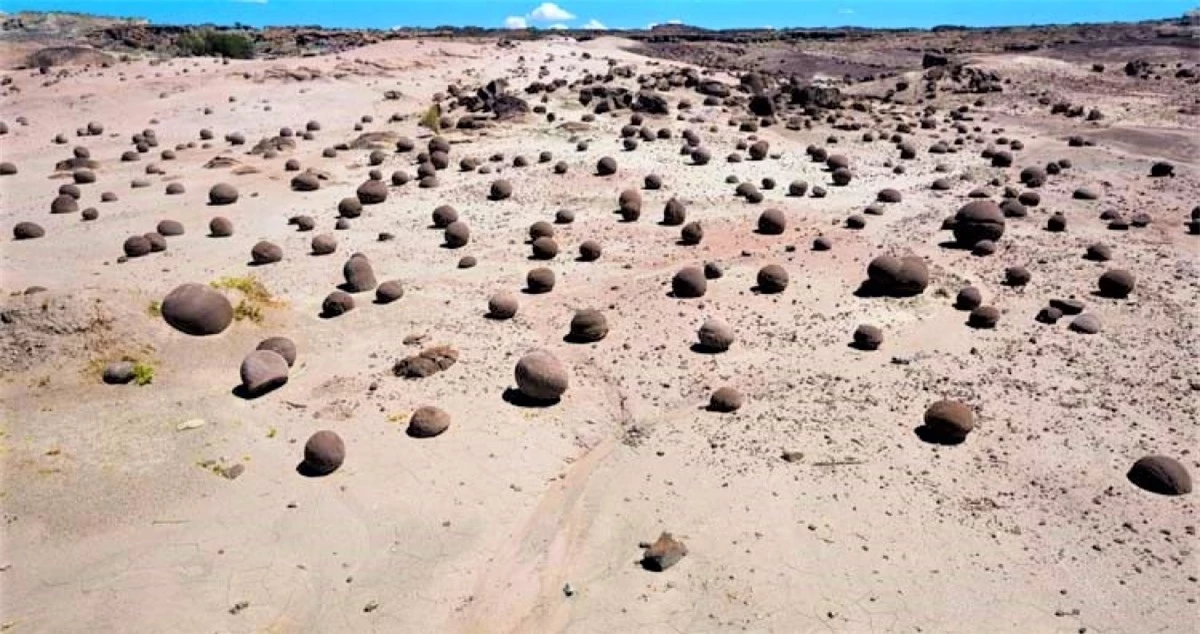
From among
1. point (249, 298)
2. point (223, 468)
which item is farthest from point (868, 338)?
point (249, 298)

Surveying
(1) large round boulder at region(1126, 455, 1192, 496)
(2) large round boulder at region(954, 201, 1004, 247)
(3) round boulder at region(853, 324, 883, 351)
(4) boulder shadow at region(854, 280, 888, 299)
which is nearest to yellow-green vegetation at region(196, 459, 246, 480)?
(3) round boulder at region(853, 324, 883, 351)

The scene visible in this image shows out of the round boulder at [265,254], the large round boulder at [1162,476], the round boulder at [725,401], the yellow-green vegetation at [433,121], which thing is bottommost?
the large round boulder at [1162,476]

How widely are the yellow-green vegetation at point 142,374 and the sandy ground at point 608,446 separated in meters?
0.19

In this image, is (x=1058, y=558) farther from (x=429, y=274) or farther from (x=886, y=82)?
(x=886, y=82)

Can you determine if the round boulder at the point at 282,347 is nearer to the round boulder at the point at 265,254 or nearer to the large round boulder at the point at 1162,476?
the round boulder at the point at 265,254

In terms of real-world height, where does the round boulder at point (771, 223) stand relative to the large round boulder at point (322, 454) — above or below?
above

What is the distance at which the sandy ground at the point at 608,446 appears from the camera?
5617 millimetres

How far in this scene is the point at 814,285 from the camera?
1113 centimetres

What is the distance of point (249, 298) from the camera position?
9.91 metres

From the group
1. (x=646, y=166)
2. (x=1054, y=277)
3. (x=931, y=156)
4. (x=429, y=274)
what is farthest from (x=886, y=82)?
(x=429, y=274)

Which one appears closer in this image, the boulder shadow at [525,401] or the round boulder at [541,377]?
the round boulder at [541,377]

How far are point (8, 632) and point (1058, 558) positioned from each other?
6.86 metres

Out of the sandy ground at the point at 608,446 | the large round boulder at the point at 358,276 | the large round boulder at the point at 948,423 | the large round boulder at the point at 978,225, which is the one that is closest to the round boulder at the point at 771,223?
the sandy ground at the point at 608,446

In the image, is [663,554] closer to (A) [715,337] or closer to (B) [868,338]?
(A) [715,337]
